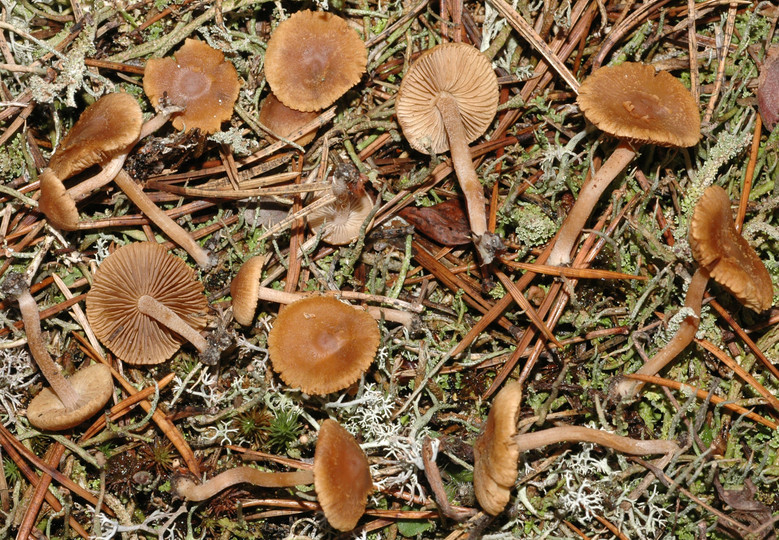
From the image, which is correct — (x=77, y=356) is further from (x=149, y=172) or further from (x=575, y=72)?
(x=575, y=72)

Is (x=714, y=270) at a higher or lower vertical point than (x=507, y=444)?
higher

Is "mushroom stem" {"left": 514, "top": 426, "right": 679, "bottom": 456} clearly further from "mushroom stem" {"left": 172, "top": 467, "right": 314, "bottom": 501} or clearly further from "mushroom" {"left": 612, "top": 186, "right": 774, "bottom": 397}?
"mushroom stem" {"left": 172, "top": 467, "right": 314, "bottom": 501}

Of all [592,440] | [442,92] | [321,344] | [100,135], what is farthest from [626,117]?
[100,135]

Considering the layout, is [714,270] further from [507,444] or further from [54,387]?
[54,387]

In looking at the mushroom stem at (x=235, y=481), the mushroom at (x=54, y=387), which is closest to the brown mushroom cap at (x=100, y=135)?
the mushroom at (x=54, y=387)

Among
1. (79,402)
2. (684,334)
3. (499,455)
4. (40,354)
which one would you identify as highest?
(684,334)

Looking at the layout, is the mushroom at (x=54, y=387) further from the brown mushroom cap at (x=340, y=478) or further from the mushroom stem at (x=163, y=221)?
the brown mushroom cap at (x=340, y=478)

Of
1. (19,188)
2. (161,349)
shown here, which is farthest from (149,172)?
(161,349)

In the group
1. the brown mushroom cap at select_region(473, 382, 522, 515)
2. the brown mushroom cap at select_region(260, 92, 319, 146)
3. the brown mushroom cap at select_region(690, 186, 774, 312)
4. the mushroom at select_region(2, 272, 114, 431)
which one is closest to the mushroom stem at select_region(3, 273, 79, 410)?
the mushroom at select_region(2, 272, 114, 431)
